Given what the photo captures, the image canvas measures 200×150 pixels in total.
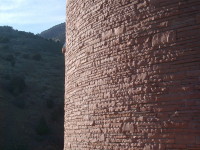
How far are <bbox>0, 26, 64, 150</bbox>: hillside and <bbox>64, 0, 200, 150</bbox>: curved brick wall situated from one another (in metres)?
15.6

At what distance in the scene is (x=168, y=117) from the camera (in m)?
3.65

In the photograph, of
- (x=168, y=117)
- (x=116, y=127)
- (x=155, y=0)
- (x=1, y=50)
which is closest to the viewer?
(x=168, y=117)

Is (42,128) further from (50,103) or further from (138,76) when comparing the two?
(138,76)

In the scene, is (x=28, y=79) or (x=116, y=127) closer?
(x=116, y=127)

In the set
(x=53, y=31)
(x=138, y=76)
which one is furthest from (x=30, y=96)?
(x=53, y=31)

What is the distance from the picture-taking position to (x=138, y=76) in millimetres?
4121

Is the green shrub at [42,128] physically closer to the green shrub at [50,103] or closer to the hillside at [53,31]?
the green shrub at [50,103]

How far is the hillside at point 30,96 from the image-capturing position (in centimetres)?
2036

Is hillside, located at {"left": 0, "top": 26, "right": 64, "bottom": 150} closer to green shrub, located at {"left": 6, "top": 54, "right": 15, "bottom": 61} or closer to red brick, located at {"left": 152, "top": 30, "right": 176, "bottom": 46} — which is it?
green shrub, located at {"left": 6, "top": 54, "right": 15, "bottom": 61}

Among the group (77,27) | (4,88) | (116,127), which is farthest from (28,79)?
(116,127)

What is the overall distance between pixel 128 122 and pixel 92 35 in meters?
2.10

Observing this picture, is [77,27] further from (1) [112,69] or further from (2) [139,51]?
(2) [139,51]

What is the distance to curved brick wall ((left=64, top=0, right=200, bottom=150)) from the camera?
3539 mm

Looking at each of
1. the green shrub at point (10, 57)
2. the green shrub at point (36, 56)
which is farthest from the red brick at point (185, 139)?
the green shrub at point (36, 56)
